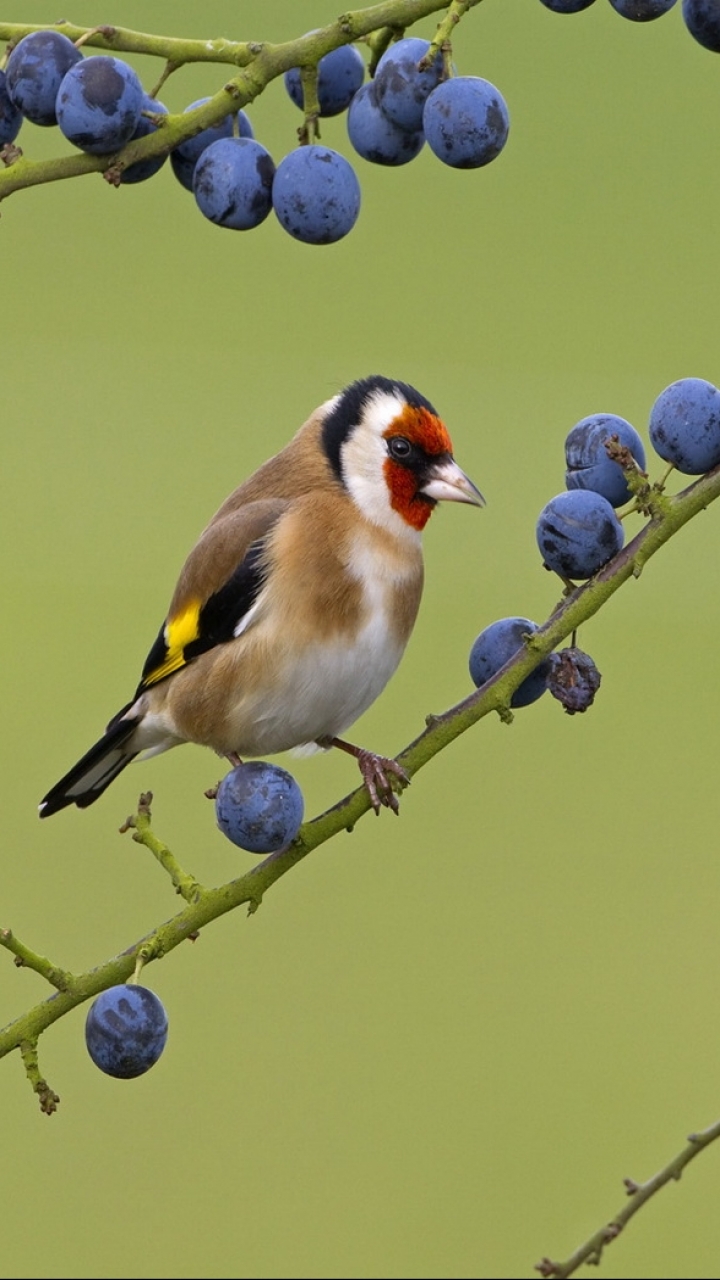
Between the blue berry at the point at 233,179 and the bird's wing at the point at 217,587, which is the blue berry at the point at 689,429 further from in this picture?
the bird's wing at the point at 217,587

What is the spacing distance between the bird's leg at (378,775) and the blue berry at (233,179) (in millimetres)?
687

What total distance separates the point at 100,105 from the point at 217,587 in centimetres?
113

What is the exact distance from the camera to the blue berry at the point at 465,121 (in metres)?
2.07

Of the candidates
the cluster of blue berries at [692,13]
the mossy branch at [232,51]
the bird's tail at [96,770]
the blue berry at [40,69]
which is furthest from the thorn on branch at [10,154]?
the bird's tail at [96,770]

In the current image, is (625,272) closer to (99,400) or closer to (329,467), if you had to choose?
(99,400)

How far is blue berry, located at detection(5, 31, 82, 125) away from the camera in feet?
6.93

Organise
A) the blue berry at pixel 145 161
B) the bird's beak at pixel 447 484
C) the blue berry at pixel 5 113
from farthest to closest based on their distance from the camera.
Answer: the bird's beak at pixel 447 484 < the blue berry at pixel 5 113 < the blue berry at pixel 145 161

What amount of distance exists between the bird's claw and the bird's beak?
1.43 ft

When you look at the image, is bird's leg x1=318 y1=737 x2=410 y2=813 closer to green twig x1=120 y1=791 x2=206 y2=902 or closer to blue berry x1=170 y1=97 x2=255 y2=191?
green twig x1=120 y1=791 x2=206 y2=902

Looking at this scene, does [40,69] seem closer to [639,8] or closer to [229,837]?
[639,8]

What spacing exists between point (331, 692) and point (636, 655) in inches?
317

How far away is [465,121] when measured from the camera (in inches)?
81.8

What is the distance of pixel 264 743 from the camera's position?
3031 mm

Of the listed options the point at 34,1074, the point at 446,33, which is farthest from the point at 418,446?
the point at 34,1074
